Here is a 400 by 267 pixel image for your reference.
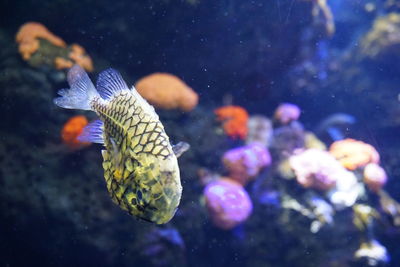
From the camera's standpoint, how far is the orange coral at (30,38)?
230 inches

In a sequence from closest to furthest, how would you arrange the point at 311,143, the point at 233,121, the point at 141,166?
the point at 141,166 → the point at 233,121 → the point at 311,143

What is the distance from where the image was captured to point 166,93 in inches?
227

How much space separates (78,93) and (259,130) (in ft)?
18.0

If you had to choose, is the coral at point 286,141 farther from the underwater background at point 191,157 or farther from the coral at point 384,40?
the coral at point 384,40

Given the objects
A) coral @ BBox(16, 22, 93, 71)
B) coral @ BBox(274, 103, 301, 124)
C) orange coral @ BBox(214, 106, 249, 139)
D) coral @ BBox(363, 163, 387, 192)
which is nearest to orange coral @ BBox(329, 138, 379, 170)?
coral @ BBox(363, 163, 387, 192)

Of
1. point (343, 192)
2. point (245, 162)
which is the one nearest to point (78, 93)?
point (245, 162)

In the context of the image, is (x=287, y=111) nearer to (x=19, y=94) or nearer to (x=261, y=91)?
(x=261, y=91)

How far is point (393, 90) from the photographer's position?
8.90 metres

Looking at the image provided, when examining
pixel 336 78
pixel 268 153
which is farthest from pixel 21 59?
pixel 336 78

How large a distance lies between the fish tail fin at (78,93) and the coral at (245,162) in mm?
4296

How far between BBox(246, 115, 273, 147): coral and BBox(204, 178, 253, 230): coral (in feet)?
4.95

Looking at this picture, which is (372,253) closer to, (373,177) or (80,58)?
(373,177)

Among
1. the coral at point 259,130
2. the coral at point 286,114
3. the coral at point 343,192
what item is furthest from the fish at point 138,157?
the coral at point 286,114

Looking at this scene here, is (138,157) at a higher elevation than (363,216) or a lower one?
higher
